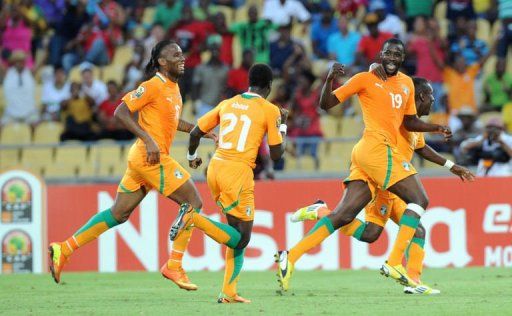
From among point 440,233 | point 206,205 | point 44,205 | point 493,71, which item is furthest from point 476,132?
point 44,205

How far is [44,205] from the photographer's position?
16.5 m

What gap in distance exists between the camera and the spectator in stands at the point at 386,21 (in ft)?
68.5

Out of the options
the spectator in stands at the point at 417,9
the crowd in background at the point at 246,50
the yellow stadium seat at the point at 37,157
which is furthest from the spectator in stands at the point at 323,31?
the yellow stadium seat at the point at 37,157

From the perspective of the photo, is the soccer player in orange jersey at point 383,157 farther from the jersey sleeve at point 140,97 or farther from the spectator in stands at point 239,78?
the spectator in stands at point 239,78

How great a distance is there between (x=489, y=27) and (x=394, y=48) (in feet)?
34.3

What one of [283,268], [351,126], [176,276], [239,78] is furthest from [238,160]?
[239,78]

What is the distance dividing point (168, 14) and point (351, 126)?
4.72 metres

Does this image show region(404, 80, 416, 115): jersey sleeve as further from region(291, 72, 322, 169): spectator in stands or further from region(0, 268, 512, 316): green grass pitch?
region(291, 72, 322, 169): spectator in stands

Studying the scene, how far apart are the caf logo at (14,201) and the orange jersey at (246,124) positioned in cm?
635

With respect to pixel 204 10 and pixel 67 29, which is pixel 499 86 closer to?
pixel 204 10

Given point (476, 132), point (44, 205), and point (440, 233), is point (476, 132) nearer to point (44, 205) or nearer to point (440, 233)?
point (440, 233)

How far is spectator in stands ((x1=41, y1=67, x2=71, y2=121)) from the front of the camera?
20938 millimetres

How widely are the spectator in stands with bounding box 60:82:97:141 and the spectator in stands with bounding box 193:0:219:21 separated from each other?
116 inches

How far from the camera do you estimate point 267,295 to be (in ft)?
37.9
